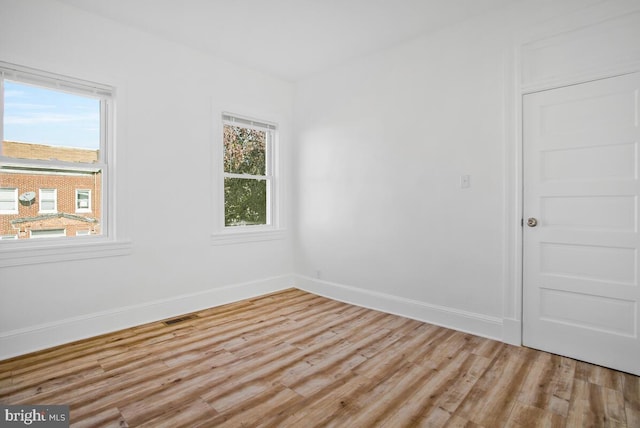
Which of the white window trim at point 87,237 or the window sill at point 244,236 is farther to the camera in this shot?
the window sill at point 244,236

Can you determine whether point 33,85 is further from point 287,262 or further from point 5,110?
point 287,262

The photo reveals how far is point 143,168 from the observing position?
11.0 ft

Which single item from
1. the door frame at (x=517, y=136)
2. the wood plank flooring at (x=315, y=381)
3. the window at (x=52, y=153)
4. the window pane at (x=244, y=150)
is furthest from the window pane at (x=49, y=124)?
the door frame at (x=517, y=136)

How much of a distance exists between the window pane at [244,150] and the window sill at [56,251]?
1.50 metres

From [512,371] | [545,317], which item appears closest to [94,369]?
[512,371]

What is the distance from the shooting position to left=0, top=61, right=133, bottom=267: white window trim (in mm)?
2697

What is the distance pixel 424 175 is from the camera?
135 inches

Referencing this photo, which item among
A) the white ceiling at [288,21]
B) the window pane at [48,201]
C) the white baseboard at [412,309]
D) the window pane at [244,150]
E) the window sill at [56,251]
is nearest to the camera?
the window sill at [56,251]

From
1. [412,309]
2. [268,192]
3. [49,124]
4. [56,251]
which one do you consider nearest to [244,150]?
[268,192]

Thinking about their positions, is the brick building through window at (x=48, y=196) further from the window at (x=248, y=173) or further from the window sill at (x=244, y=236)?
the window at (x=248, y=173)

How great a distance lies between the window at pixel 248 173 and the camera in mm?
4180

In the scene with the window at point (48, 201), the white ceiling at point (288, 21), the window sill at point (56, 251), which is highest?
the white ceiling at point (288, 21)

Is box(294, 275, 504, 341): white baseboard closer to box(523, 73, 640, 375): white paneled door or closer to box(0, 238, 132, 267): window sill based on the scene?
box(523, 73, 640, 375): white paneled door

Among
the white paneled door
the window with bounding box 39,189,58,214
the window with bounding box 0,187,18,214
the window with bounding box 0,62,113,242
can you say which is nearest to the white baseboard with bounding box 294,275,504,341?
the white paneled door
